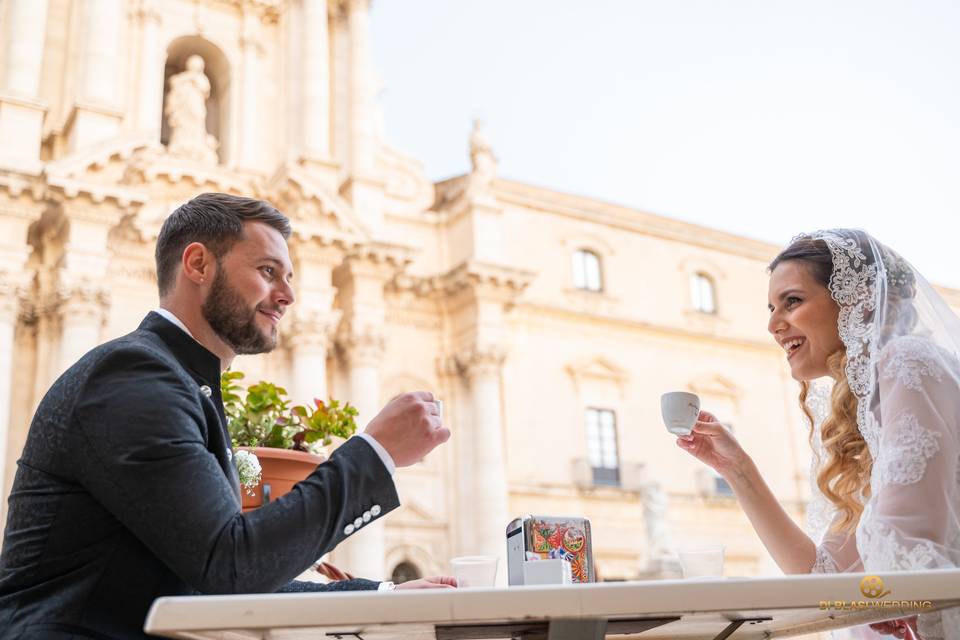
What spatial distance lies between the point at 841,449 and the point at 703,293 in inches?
879

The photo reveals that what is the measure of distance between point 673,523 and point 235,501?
20.6 m

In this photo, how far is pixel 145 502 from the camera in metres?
1.94

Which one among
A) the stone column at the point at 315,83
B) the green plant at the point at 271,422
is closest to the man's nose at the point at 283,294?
the green plant at the point at 271,422

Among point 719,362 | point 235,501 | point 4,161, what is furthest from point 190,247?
point 719,362

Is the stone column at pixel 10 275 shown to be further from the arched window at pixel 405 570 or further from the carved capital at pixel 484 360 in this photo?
the carved capital at pixel 484 360

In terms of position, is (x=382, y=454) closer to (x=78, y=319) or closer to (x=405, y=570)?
(x=78, y=319)

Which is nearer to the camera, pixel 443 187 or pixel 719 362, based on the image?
pixel 443 187

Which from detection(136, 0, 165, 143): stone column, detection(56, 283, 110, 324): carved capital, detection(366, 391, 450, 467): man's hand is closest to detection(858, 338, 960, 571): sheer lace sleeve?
detection(366, 391, 450, 467): man's hand

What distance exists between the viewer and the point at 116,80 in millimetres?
17547

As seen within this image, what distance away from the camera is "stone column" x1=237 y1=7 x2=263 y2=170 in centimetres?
1886

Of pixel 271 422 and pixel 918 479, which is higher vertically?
pixel 271 422

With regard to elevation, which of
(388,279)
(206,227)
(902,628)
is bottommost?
(902,628)

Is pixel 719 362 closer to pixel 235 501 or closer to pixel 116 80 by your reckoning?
pixel 116 80

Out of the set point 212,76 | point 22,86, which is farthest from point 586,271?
point 22,86
